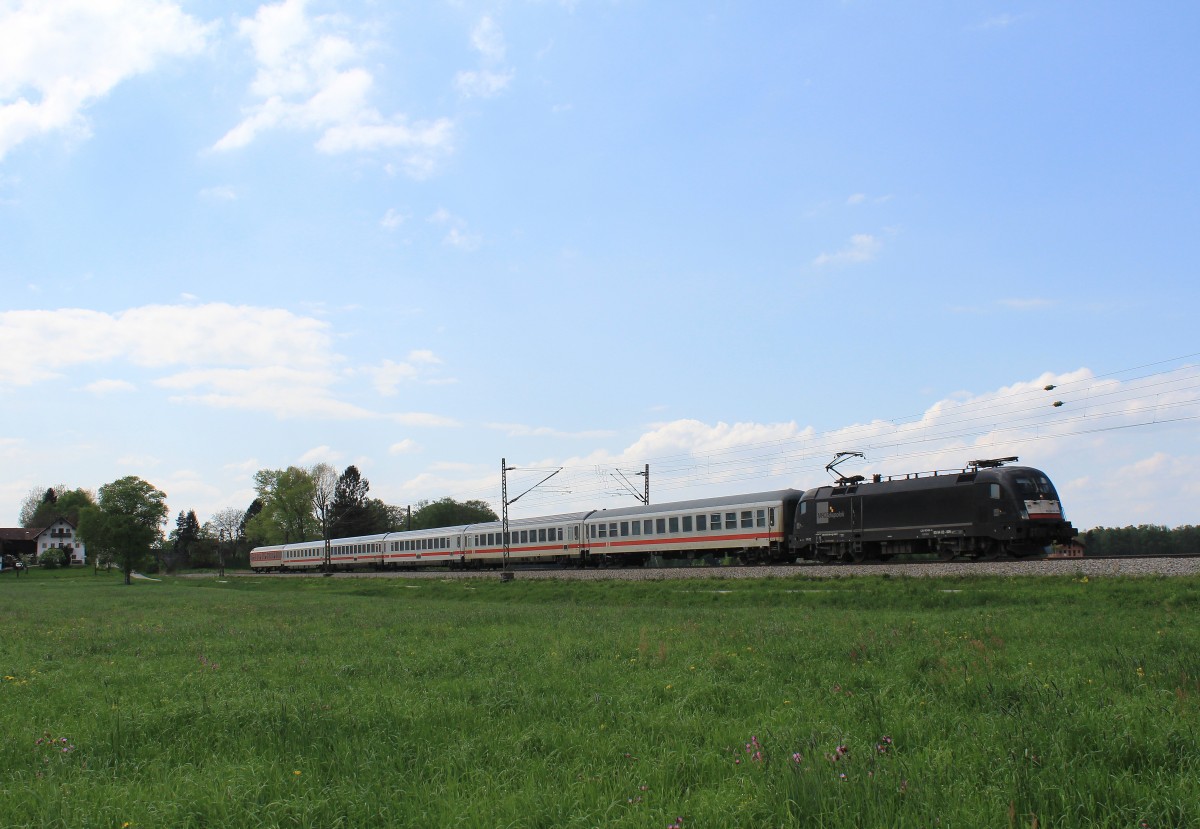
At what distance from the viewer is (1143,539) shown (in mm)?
57125

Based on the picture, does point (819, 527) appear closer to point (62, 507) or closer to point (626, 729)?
point (626, 729)

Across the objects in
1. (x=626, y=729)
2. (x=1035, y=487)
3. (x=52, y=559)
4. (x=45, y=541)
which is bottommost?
(x=52, y=559)

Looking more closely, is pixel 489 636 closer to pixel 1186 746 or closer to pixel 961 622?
pixel 961 622

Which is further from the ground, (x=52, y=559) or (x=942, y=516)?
(x=942, y=516)

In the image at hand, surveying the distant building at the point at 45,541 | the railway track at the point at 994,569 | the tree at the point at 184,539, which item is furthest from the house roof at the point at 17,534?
the railway track at the point at 994,569

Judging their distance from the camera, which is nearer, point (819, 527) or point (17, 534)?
point (819, 527)

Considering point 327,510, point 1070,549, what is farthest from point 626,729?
point 327,510

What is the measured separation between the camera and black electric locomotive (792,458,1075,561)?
115 ft

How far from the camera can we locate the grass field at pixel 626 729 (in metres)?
5.45

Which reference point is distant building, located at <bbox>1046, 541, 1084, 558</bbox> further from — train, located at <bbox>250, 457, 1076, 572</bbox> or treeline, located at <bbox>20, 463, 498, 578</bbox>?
treeline, located at <bbox>20, 463, 498, 578</bbox>

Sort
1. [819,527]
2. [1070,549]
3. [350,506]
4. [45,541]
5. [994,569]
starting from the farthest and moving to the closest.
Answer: [45,541], [350,506], [819,527], [1070,549], [994,569]

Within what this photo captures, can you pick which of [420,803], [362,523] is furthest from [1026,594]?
[362,523]

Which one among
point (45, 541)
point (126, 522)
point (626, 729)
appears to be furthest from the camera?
point (45, 541)

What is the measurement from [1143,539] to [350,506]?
120m
